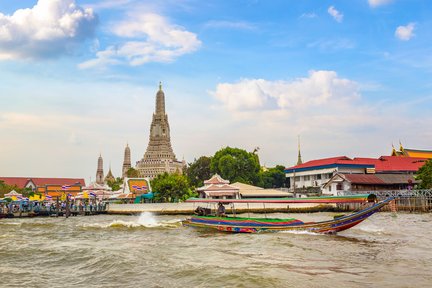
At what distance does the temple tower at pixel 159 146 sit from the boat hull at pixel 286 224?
8056cm

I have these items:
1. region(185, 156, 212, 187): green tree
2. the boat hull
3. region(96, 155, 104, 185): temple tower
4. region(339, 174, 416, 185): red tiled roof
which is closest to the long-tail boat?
the boat hull

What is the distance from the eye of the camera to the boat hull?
1814 centimetres

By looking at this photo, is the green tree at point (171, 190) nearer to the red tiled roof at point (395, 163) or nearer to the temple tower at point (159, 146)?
the red tiled roof at point (395, 163)

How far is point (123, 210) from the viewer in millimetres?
44562

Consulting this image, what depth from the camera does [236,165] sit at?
60.8m

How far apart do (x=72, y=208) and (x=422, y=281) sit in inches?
1678

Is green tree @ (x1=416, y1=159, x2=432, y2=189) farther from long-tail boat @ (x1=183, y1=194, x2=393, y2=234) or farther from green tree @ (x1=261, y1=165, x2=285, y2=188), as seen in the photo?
green tree @ (x1=261, y1=165, x2=285, y2=188)

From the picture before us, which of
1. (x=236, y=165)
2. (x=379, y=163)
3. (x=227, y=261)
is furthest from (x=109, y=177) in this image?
(x=227, y=261)

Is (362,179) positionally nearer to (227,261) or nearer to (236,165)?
(236,165)

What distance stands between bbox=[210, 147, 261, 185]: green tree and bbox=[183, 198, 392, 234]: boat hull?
124ft

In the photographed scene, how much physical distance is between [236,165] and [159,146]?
4608cm

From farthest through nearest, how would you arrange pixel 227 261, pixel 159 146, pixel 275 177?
pixel 159 146
pixel 275 177
pixel 227 261

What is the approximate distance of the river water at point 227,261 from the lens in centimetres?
988

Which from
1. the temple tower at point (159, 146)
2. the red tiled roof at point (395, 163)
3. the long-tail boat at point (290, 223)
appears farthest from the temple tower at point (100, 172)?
the long-tail boat at point (290, 223)
